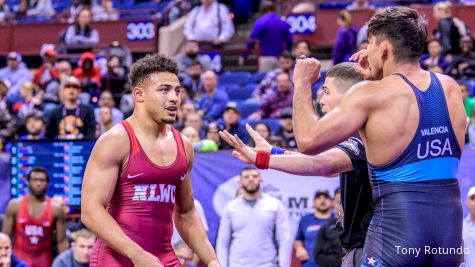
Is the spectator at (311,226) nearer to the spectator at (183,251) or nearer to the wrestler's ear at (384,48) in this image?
the spectator at (183,251)

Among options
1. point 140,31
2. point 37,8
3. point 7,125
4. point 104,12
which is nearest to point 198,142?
point 7,125

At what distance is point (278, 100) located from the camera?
12.8 metres

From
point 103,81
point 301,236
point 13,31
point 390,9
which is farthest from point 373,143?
point 13,31

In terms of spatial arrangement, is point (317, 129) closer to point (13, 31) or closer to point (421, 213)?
point (421, 213)

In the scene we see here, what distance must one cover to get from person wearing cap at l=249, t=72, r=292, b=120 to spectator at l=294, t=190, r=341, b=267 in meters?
2.93

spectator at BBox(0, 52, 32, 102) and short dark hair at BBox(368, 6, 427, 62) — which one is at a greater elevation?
short dark hair at BBox(368, 6, 427, 62)

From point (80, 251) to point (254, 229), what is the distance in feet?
5.88

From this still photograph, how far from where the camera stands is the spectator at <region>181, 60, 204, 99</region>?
14.1 metres

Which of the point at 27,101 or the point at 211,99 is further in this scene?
the point at 27,101

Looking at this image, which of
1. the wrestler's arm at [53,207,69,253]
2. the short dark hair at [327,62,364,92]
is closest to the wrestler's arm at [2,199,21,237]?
the wrestler's arm at [53,207,69,253]

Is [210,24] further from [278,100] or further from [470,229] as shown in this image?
[470,229]

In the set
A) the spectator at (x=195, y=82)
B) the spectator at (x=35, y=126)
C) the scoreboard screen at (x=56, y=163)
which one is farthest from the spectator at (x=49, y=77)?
the scoreboard screen at (x=56, y=163)

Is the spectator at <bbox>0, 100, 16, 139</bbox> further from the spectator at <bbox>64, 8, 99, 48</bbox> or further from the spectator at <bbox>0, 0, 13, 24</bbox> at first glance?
the spectator at <bbox>0, 0, 13, 24</bbox>

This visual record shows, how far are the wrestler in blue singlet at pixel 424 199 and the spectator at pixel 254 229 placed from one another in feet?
17.1
